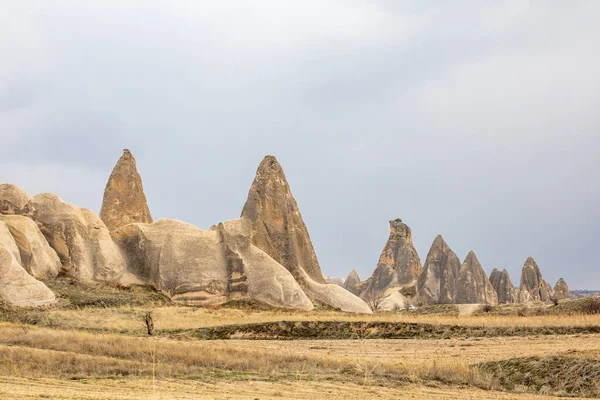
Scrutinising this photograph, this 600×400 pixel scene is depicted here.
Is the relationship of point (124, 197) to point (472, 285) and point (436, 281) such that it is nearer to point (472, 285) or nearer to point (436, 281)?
point (472, 285)

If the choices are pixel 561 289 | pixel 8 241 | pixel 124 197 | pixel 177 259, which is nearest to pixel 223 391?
pixel 8 241

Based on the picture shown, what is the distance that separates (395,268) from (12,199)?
64580 mm

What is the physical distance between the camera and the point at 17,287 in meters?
35.5

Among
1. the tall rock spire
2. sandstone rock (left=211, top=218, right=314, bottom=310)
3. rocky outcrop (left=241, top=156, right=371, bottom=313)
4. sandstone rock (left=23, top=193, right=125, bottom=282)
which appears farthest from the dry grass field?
the tall rock spire

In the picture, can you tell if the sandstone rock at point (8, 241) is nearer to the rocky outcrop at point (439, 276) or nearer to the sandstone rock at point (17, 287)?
the sandstone rock at point (17, 287)

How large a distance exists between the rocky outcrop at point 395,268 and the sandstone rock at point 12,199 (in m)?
57.0

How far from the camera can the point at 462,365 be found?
660 inches

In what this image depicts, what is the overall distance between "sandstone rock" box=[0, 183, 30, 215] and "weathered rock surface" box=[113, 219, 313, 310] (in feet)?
21.8

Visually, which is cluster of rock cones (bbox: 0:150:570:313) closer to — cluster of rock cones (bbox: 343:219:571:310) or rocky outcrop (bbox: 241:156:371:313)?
rocky outcrop (bbox: 241:156:371:313)

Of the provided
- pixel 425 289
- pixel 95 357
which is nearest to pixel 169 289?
pixel 95 357

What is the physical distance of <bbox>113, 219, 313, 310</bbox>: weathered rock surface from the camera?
1741 inches

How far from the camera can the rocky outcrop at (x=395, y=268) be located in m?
99.8

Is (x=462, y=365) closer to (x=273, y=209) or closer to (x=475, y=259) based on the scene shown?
(x=273, y=209)

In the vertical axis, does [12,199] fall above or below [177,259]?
above
